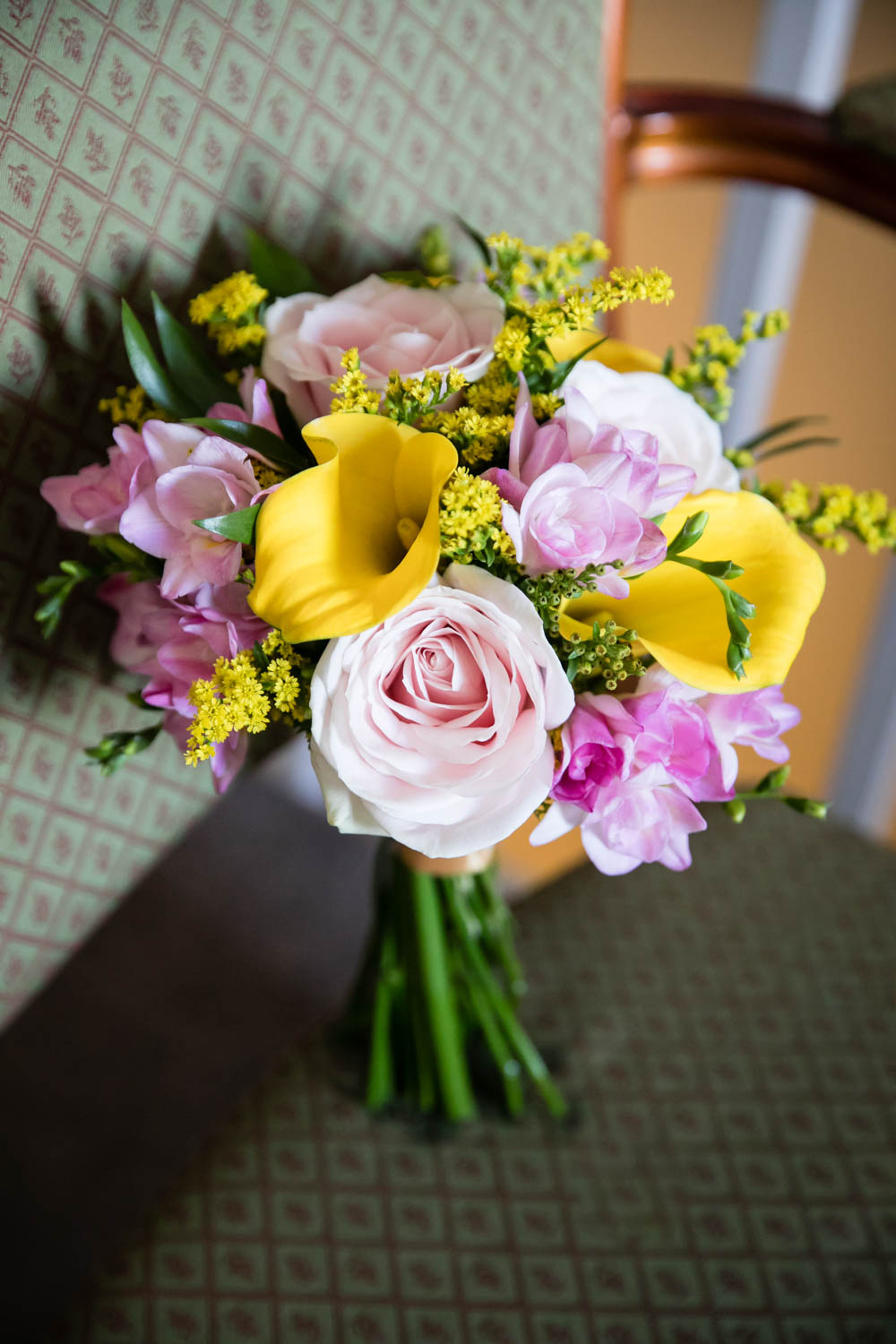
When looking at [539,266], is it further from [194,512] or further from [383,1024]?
[383,1024]

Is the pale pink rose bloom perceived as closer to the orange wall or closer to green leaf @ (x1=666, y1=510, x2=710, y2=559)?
green leaf @ (x1=666, y1=510, x2=710, y2=559)

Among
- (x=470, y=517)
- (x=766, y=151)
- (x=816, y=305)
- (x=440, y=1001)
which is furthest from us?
(x=816, y=305)

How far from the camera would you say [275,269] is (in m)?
0.52

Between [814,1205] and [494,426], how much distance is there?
54 cm

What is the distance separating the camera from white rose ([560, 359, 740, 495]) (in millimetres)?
433

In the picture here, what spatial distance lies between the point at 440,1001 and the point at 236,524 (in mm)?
365

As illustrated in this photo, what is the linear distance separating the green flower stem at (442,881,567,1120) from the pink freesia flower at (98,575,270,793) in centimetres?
19

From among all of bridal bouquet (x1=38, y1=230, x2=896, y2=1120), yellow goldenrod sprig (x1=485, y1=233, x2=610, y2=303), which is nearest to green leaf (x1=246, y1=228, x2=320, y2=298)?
bridal bouquet (x1=38, y1=230, x2=896, y2=1120)

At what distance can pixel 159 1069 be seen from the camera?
1023 millimetres

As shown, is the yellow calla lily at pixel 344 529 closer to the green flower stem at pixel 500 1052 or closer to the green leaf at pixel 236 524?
the green leaf at pixel 236 524

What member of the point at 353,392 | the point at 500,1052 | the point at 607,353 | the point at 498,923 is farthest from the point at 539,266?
the point at 500,1052

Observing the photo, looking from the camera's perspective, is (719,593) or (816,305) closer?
(719,593)

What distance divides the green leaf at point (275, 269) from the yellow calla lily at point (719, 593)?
239 millimetres

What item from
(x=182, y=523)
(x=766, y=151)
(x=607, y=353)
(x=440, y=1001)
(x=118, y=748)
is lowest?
(x=440, y=1001)
